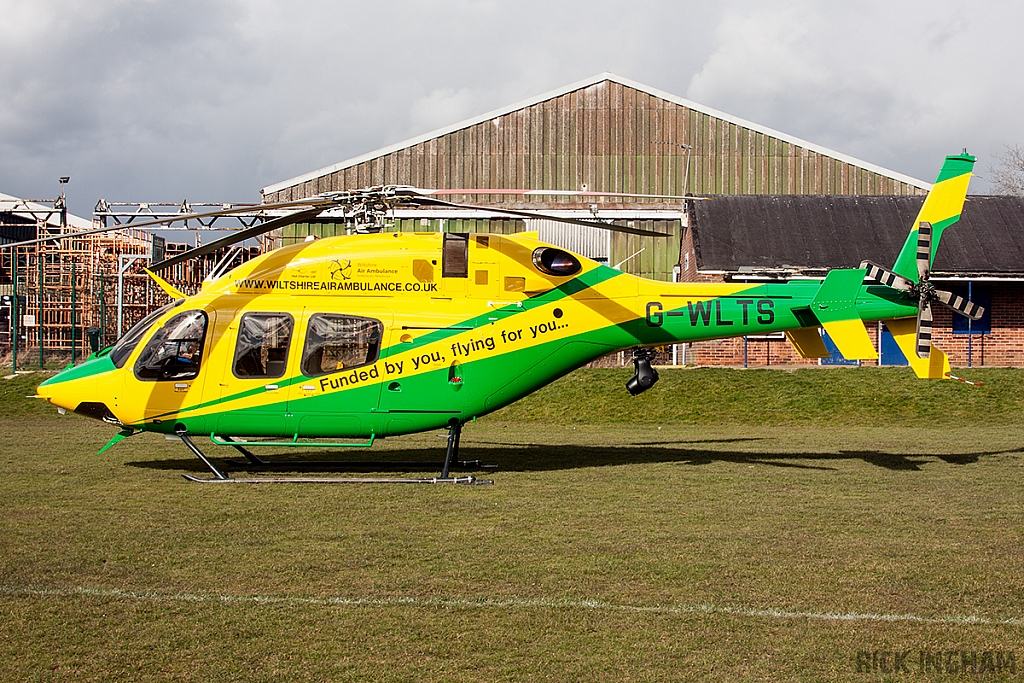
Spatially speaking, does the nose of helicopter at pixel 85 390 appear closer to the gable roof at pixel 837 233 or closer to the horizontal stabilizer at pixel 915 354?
the horizontal stabilizer at pixel 915 354

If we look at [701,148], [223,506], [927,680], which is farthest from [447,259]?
[701,148]

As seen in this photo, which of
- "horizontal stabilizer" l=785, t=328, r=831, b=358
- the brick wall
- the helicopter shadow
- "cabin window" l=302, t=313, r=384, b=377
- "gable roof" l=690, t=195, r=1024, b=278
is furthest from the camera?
"gable roof" l=690, t=195, r=1024, b=278

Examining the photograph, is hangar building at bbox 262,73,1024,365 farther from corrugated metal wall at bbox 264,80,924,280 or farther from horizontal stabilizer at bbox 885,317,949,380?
horizontal stabilizer at bbox 885,317,949,380

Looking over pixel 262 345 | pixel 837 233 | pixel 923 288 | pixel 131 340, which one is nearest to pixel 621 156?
pixel 837 233

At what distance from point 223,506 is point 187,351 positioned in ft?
10.9

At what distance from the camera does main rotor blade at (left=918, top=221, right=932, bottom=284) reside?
13.7 m

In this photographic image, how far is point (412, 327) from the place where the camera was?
532 inches

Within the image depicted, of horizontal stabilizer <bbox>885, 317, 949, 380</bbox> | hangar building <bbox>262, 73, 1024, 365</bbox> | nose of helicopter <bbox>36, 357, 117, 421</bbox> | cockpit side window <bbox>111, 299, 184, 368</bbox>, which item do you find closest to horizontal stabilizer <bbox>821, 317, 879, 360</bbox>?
horizontal stabilizer <bbox>885, 317, 949, 380</bbox>

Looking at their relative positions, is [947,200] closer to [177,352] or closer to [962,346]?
[177,352]

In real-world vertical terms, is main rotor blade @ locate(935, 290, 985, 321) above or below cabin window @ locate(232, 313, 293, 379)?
above

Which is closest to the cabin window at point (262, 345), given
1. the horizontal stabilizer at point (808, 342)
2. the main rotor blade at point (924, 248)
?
the horizontal stabilizer at point (808, 342)

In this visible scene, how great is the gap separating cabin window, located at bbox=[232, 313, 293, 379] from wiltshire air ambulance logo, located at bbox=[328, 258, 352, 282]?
2.95 feet

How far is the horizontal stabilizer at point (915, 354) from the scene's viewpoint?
13609 mm

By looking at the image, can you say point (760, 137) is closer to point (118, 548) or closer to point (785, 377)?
point (785, 377)
